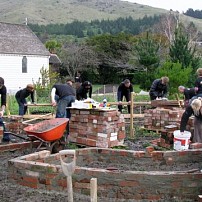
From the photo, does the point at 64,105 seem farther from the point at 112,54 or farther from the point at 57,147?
the point at 112,54

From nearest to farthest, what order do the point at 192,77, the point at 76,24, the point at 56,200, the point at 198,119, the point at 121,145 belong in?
the point at 56,200 < the point at 198,119 < the point at 121,145 < the point at 192,77 < the point at 76,24

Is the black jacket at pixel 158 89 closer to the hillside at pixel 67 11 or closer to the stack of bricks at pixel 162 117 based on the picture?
the stack of bricks at pixel 162 117

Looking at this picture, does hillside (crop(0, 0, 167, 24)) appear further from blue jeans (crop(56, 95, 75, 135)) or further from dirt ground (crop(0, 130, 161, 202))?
dirt ground (crop(0, 130, 161, 202))

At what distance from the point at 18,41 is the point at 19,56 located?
142 cm

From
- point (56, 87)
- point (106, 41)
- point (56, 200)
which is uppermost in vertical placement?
point (106, 41)

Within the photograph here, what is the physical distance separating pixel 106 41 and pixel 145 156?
3128 centimetres

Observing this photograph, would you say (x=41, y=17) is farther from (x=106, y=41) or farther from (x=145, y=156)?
(x=145, y=156)

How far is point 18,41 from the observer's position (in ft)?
109

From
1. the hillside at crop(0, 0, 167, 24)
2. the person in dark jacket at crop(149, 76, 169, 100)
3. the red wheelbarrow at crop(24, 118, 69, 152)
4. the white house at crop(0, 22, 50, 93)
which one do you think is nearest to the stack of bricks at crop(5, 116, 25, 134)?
the red wheelbarrow at crop(24, 118, 69, 152)

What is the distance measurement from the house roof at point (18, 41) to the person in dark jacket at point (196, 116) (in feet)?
84.9

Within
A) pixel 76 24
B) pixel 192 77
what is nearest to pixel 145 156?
pixel 192 77

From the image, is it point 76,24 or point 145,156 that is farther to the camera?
point 76,24

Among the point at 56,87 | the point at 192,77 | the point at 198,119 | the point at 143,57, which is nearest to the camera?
the point at 198,119

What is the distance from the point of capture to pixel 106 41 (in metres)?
37.0
